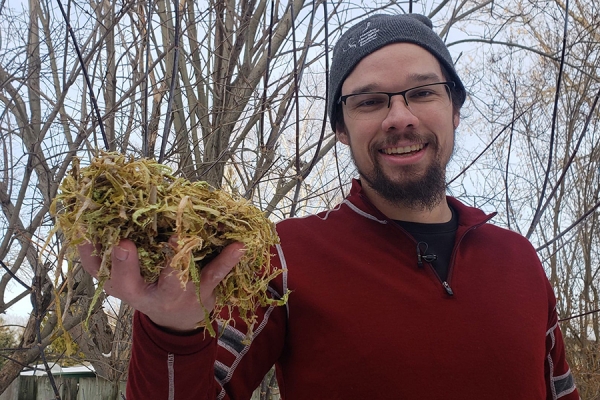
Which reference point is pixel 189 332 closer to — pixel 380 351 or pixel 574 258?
pixel 380 351

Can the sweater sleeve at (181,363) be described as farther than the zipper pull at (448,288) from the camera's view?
No

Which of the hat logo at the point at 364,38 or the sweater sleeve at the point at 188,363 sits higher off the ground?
the hat logo at the point at 364,38

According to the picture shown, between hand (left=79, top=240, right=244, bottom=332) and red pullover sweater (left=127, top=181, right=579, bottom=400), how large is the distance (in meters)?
0.20

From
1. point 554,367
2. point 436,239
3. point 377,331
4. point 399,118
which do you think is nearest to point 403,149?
point 399,118

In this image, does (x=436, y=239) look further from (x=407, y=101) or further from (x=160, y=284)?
(x=160, y=284)

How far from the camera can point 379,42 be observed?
173cm

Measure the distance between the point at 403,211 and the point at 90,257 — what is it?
43.7 inches

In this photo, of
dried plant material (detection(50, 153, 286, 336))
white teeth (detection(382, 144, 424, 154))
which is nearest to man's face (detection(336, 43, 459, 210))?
white teeth (detection(382, 144, 424, 154))

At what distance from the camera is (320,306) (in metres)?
1.42

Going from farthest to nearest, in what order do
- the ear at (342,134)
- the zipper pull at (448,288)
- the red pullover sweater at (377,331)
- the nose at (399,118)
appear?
the ear at (342,134) → the nose at (399,118) → the zipper pull at (448,288) → the red pullover sweater at (377,331)

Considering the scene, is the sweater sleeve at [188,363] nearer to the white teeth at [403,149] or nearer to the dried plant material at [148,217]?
the dried plant material at [148,217]

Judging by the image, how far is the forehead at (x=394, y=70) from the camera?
5.43 feet

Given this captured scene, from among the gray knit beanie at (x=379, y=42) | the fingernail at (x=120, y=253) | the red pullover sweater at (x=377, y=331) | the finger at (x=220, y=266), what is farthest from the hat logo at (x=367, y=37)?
the fingernail at (x=120, y=253)

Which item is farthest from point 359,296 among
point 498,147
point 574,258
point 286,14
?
point 574,258
